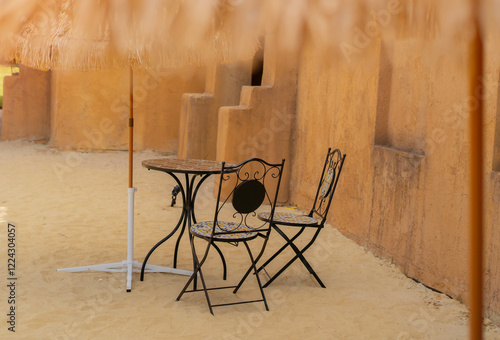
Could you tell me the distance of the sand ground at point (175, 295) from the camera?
3867mm

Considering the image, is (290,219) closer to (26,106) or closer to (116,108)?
(116,108)

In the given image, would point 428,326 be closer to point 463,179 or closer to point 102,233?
point 463,179

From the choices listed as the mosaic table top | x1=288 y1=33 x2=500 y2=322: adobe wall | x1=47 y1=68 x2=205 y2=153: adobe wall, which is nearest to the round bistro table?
the mosaic table top

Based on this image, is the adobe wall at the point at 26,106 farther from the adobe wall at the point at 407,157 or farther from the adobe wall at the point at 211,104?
the adobe wall at the point at 407,157

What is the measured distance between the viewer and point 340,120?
6672 millimetres

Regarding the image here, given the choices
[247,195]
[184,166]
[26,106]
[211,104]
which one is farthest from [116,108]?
[247,195]

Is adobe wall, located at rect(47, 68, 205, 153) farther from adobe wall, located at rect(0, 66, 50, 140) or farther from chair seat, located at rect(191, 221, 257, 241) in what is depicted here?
chair seat, located at rect(191, 221, 257, 241)

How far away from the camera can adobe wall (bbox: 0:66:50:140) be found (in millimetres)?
12320

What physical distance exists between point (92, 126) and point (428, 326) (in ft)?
28.5

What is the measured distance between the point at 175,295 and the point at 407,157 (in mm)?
2163

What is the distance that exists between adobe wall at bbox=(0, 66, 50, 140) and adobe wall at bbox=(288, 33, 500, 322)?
684 centimetres

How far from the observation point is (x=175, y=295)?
14.5 feet

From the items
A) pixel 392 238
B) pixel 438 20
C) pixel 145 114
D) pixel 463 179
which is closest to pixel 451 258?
pixel 463 179

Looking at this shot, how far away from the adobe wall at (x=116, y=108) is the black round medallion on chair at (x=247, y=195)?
24.4ft
